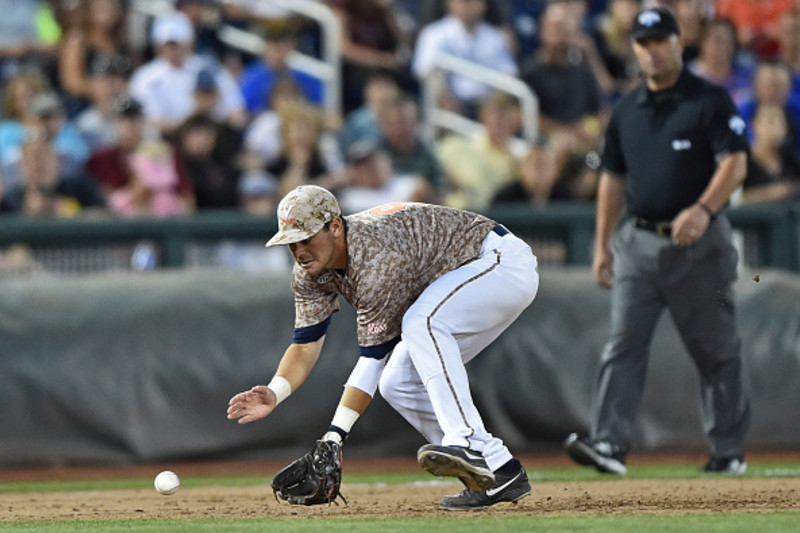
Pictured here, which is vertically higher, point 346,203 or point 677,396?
point 346,203

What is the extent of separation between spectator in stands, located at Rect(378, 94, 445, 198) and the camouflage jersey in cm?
546

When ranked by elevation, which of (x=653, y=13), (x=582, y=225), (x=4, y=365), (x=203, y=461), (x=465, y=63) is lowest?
(x=203, y=461)

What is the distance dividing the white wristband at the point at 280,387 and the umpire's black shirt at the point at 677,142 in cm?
263

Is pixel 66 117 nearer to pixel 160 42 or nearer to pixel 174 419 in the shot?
pixel 160 42

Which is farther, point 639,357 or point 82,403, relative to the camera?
point 82,403

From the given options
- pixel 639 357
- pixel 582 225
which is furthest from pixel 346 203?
pixel 639 357

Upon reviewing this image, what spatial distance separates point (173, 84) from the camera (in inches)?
465

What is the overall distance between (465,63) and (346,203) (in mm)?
2610

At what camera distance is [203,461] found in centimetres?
938

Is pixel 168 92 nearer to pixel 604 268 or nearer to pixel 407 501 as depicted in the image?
pixel 604 268

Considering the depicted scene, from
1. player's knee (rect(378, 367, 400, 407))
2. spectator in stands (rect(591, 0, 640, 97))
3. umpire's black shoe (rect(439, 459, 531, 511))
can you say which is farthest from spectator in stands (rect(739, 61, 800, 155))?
umpire's black shoe (rect(439, 459, 531, 511))

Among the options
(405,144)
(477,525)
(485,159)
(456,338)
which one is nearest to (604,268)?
(456,338)

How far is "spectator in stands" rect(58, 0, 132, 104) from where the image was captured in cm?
1185

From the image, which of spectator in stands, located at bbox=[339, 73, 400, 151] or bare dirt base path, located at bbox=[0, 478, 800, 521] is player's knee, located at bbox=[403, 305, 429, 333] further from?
spectator in stands, located at bbox=[339, 73, 400, 151]
